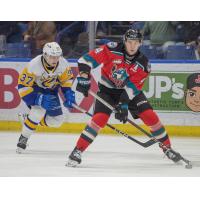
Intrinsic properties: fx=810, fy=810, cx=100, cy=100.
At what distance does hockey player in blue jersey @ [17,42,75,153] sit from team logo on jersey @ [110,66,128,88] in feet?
1.98

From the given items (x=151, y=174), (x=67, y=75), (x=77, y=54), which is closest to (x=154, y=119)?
(x=151, y=174)

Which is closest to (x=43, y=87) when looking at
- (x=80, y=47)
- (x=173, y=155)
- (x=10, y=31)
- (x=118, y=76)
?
(x=118, y=76)

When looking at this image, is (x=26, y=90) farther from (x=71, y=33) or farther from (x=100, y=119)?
(x=71, y=33)

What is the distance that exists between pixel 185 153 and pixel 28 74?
5.39 feet

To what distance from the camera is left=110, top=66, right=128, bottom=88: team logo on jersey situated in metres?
6.76

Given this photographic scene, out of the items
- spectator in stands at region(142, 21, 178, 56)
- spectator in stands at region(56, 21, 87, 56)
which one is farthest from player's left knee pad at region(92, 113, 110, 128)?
spectator in stands at region(56, 21, 87, 56)

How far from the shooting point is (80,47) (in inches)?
354

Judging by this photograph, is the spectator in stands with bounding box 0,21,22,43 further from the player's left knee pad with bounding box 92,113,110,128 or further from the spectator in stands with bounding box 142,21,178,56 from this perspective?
the player's left knee pad with bounding box 92,113,110,128

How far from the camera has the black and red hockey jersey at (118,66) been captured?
6660 mm

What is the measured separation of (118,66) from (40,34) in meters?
2.88

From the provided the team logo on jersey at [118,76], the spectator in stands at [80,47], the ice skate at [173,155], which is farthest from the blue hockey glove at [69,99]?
the spectator in stands at [80,47]

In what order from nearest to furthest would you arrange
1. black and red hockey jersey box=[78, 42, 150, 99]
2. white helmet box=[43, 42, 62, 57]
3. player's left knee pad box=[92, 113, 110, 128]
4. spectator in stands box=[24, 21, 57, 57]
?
player's left knee pad box=[92, 113, 110, 128], black and red hockey jersey box=[78, 42, 150, 99], white helmet box=[43, 42, 62, 57], spectator in stands box=[24, 21, 57, 57]

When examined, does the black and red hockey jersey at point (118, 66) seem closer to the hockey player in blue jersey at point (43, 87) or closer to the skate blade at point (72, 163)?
the hockey player in blue jersey at point (43, 87)
